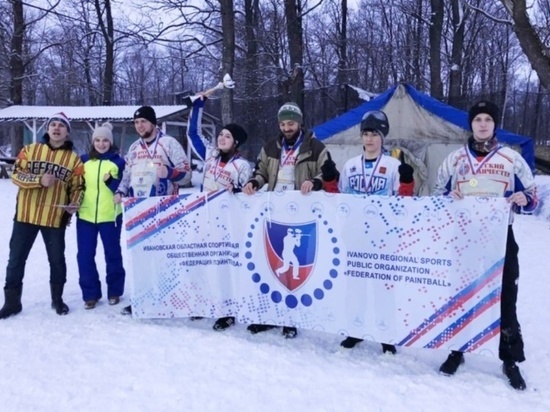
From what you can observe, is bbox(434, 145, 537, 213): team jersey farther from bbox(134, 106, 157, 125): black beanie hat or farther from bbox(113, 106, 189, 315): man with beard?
bbox(134, 106, 157, 125): black beanie hat

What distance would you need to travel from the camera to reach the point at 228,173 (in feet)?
14.4

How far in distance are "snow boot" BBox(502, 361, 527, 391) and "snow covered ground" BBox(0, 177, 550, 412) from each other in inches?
2.1

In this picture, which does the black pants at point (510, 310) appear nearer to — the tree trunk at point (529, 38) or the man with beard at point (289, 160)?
the man with beard at point (289, 160)

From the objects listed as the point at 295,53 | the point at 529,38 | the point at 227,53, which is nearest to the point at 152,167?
the point at 529,38

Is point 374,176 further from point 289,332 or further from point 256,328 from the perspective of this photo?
point 256,328

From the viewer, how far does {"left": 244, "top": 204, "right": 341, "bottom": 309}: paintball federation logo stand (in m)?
3.79

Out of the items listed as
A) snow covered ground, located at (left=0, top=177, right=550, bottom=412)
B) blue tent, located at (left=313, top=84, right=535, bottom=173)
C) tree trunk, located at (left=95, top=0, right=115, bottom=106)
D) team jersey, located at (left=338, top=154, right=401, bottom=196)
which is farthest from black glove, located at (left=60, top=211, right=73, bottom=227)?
tree trunk, located at (left=95, top=0, right=115, bottom=106)

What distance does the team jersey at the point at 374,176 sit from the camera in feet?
12.3

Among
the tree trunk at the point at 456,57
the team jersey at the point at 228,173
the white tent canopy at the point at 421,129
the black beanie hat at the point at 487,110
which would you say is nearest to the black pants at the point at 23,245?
the team jersey at the point at 228,173

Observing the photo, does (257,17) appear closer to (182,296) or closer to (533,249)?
(533,249)

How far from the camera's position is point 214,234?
13.8ft

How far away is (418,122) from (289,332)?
26.0 ft

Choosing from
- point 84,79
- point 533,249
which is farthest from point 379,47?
point 533,249

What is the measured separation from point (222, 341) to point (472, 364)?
6.06ft
